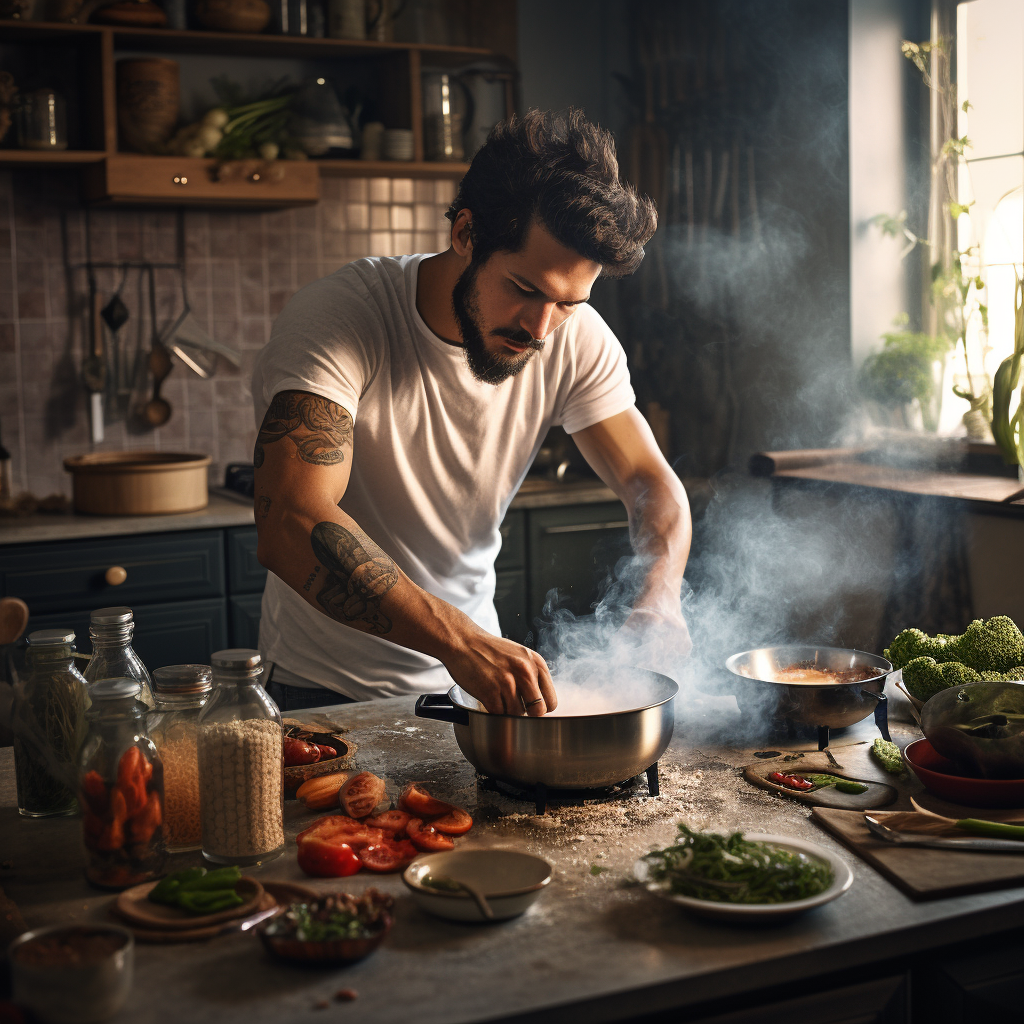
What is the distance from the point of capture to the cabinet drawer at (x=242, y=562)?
3.21m

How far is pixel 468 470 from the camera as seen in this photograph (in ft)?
6.47

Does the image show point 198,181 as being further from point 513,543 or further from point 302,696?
point 302,696

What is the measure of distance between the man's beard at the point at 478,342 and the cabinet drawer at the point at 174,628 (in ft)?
5.28

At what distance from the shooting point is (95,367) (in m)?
3.60

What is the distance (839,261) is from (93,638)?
2746 millimetres

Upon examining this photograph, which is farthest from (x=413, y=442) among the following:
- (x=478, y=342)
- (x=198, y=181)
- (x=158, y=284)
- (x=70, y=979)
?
(x=158, y=284)

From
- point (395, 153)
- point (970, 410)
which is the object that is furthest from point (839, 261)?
point (395, 153)

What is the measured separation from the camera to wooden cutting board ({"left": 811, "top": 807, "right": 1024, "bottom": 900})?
1.10 m

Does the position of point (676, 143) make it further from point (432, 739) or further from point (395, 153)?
point (432, 739)

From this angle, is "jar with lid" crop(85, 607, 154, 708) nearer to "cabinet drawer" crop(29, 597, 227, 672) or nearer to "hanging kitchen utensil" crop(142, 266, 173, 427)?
"cabinet drawer" crop(29, 597, 227, 672)

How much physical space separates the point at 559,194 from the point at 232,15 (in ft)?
7.50

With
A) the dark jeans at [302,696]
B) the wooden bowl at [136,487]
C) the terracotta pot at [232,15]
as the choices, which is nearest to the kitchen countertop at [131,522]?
the wooden bowl at [136,487]

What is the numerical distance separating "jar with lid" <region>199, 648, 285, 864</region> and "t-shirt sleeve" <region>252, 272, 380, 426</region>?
606 mm

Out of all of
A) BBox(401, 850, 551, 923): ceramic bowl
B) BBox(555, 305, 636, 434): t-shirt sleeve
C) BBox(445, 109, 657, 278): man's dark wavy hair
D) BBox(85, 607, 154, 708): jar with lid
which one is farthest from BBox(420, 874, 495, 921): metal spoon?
BBox(555, 305, 636, 434): t-shirt sleeve
